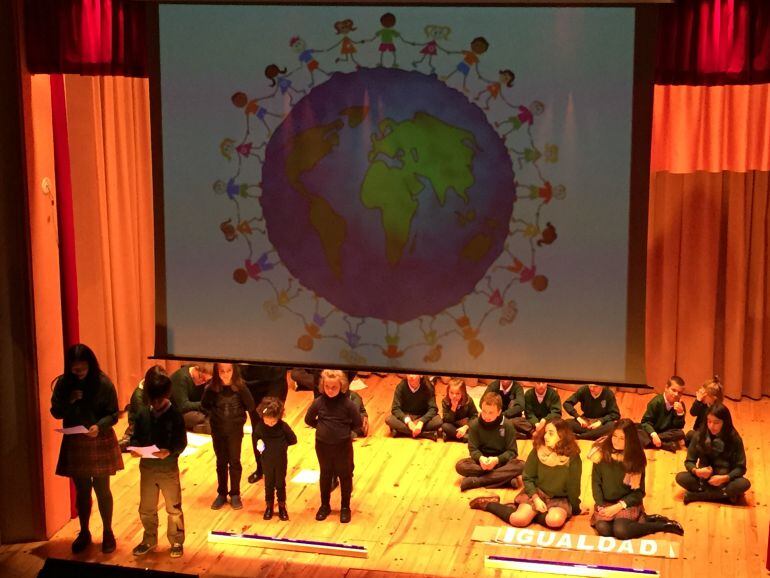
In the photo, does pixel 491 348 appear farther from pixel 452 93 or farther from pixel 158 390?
pixel 158 390

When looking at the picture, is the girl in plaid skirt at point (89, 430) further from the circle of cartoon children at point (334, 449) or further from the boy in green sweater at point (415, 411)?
the boy in green sweater at point (415, 411)

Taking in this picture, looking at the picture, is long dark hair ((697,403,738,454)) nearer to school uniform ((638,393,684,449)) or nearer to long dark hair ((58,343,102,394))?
school uniform ((638,393,684,449))

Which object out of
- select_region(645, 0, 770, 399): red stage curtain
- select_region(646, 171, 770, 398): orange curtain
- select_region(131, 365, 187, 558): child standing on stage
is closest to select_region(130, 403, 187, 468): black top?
select_region(131, 365, 187, 558): child standing on stage

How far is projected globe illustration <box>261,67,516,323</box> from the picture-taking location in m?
5.99

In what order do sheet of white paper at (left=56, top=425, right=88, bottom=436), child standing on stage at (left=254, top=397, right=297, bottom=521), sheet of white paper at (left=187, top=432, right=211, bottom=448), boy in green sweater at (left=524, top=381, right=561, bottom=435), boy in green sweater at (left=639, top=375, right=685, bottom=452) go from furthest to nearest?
boy in green sweater at (left=524, top=381, right=561, bottom=435)
sheet of white paper at (left=187, top=432, right=211, bottom=448)
boy in green sweater at (left=639, top=375, right=685, bottom=452)
child standing on stage at (left=254, top=397, right=297, bottom=521)
sheet of white paper at (left=56, top=425, right=88, bottom=436)

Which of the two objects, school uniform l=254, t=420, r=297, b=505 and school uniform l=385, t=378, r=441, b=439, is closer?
school uniform l=254, t=420, r=297, b=505

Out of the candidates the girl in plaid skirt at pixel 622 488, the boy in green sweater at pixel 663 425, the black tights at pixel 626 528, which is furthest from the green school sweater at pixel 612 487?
the boy in green sweater at pixel 663 425

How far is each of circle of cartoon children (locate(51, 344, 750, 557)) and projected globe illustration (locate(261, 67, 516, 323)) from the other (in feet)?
2.93

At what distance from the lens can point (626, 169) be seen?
229 inches

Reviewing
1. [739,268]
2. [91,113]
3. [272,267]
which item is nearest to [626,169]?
[272,267]

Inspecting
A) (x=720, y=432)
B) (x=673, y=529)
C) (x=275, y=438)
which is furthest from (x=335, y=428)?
(x=720, y=432)

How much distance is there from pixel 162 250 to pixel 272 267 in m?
0.65

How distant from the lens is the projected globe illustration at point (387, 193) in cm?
599

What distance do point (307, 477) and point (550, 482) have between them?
1752 mm
